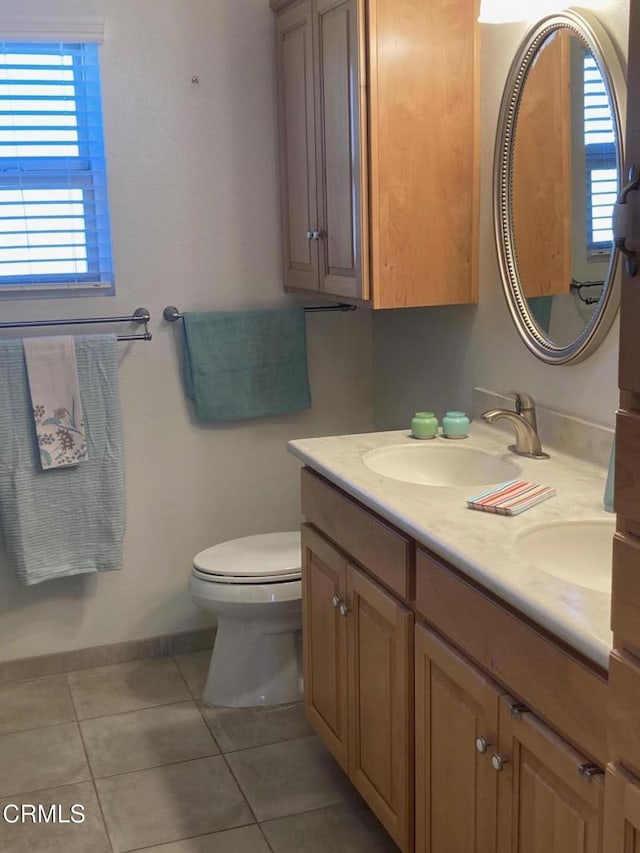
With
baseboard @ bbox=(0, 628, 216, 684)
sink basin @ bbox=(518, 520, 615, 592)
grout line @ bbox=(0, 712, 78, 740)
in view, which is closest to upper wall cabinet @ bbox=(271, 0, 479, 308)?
sink basin @ bbox=(518, 520, 615, 592)

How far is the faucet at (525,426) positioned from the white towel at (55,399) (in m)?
1.29

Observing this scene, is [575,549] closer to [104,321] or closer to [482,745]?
[482,745]

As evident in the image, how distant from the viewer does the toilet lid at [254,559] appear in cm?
286

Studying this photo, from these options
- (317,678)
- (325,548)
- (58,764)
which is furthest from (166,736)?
(325,548)

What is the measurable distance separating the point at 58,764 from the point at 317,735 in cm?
69

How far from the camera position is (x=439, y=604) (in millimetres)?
1817

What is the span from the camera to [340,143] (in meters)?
2.63

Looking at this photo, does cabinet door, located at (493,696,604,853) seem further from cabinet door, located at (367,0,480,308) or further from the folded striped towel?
cabinet door, located at (367,0,480,308)

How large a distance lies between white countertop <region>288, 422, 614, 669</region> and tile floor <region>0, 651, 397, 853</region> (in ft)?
2.70

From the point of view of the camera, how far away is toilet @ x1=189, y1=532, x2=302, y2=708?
2.86 meters

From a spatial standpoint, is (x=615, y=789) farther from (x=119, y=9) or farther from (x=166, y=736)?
(x=119, y=9)

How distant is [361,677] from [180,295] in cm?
144

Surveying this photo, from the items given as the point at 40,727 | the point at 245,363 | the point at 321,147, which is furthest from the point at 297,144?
the point at 40,727

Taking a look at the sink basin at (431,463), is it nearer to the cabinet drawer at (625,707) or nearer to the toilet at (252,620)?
the toilet at (252,620)
